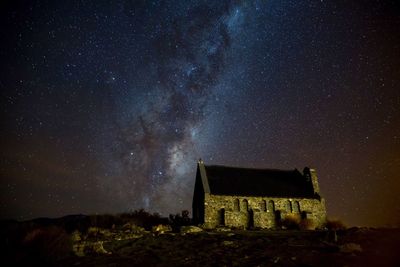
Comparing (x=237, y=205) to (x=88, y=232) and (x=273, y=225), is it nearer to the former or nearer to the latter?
(x=273, y=225)

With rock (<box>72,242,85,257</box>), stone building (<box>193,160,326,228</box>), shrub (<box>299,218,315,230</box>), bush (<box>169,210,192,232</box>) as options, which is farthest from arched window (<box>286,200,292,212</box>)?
rock (<box>72,242,85,257</box>)

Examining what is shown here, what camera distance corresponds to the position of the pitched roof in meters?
40.0

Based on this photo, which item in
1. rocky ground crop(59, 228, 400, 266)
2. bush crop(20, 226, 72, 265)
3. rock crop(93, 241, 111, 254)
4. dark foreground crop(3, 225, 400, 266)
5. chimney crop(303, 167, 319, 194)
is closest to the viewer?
rocky ground crop(59, 228, 400, 266)

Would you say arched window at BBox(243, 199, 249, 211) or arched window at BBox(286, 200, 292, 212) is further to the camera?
arched window at BBox(286, 200, 292, 212)

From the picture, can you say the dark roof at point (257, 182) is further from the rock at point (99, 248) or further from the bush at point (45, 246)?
the bush at point (45, 246)

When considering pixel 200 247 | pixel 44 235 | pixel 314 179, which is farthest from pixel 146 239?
pixel 314 179

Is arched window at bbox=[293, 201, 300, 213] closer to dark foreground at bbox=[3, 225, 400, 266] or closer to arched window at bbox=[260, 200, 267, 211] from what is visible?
arched window at bbox=[260, 200, 267, 211]

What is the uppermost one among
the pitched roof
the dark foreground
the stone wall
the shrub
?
the pitched roof

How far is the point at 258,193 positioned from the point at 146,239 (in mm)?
19542

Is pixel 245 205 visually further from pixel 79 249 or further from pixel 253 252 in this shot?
pixel 79 249

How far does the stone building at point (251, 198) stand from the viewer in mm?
37656

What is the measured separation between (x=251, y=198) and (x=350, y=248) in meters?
21.7

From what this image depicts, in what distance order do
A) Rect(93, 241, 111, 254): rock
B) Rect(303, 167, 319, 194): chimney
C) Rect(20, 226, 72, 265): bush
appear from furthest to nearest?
1. Rect(303, 167, 319, 194): chimney
2. Rect(93, 241, 111, 254): rock
3. Rect(20, 226, 72, 265): bush

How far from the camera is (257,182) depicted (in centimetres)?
4262
